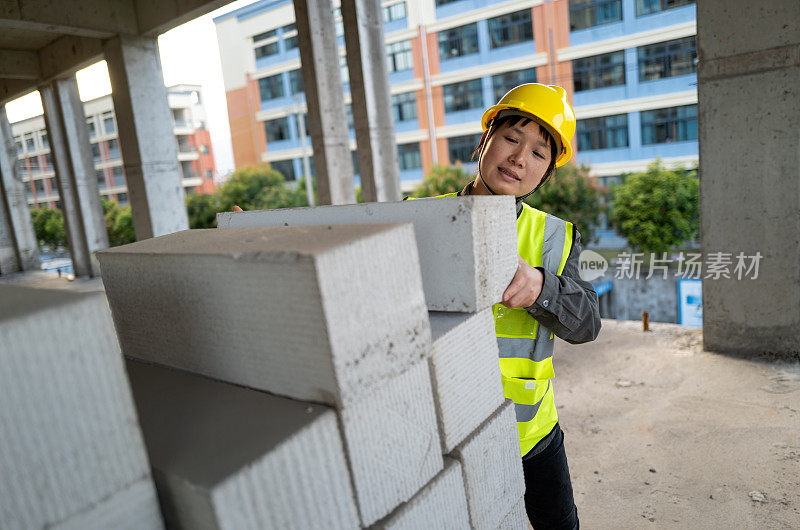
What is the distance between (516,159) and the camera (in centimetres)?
207

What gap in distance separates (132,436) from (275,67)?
1615 inches

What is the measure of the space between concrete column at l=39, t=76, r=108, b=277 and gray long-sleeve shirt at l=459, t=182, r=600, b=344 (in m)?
14.9

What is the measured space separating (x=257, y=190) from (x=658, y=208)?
24346 millimetres

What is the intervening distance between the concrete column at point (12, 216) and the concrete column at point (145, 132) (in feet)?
35.5

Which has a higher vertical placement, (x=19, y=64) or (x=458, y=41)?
(x=458, y=41)

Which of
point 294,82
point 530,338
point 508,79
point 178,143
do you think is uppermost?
point 294,82

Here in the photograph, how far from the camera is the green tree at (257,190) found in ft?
112

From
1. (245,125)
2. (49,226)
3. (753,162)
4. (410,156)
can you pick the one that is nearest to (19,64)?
(753,162)

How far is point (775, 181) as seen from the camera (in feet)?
15.0

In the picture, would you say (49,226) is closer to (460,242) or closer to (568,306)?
(568,306)

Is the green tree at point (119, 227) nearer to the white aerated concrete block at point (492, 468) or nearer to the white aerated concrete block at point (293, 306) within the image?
the white aerated concrete block at point (293, 306)

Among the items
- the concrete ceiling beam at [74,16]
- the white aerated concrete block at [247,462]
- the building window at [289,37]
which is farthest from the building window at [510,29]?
the white aerated concrete block at [247,462]

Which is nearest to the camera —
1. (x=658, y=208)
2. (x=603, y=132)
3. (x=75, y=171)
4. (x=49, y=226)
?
(x=75, y=171)

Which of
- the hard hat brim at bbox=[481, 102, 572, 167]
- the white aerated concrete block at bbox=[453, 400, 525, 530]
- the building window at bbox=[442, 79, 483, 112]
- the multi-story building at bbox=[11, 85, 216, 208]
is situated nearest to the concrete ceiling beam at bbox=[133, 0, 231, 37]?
the hard hat brim at bbox=[481, 102, 572, 167]
